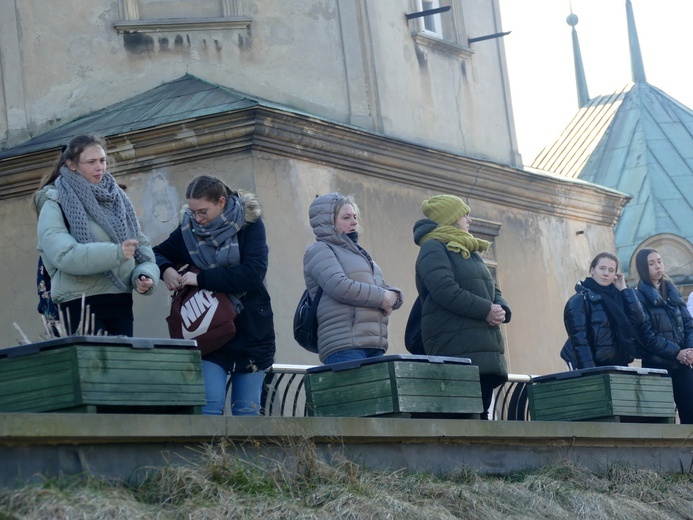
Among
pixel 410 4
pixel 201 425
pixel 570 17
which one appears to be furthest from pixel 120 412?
pixel 570 17

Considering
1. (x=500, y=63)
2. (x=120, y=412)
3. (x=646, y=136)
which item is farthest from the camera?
(x=646, y=136)

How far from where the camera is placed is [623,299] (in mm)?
11555

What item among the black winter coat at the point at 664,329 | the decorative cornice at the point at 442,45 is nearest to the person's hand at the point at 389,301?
the black winter coat at the point at 664,329

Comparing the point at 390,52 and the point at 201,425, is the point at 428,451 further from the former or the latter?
the point at 390,52

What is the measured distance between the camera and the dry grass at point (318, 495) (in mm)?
6531

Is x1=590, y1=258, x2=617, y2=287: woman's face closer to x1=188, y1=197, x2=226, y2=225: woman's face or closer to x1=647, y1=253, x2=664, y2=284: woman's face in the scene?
x1=647, y1=253, x2=664, y2=284: woman's face

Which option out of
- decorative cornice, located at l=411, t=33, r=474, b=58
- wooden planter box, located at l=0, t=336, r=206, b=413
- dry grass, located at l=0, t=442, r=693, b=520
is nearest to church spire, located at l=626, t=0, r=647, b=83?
decorative cornice, located at l=411, t=33, r=474, b=58

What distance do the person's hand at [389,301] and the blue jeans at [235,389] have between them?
997 mm

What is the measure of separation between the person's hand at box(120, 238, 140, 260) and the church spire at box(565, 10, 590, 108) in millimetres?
33314

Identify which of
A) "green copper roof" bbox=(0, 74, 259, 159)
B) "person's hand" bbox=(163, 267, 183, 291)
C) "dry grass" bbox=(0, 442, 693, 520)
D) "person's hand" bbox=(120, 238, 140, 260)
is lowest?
"dry grass" bbox=(0, 442, 693, 520)

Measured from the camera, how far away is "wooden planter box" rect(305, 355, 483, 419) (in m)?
8.60

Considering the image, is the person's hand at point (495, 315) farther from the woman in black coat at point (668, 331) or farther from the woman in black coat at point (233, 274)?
the woman in black coat at point (668, 331)

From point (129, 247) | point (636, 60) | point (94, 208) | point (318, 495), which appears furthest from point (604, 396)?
point (636, 60)

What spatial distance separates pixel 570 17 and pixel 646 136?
13.0 metres
